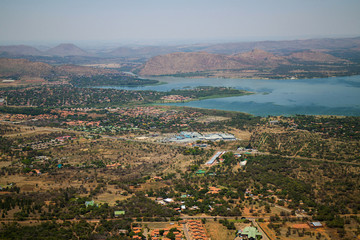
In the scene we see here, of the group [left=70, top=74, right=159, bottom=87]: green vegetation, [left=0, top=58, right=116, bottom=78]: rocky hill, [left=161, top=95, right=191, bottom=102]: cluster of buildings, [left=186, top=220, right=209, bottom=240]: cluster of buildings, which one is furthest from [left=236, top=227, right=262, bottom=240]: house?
[left=0, top=58, right=116, bottom=78]: rocky hill

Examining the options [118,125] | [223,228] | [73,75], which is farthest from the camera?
[73,75]

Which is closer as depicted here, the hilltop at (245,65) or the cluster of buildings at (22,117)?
the cluster of buildings at (22,117)

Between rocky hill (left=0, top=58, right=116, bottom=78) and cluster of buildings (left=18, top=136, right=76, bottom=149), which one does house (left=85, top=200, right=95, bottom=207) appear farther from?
rocky hill (left=0, top=58, right=116, bottom=78)

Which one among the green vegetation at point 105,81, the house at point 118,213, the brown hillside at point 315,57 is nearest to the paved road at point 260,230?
the house at point 118,213

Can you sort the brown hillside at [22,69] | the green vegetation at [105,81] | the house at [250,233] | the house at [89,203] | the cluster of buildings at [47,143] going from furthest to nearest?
the brown hillside at [22,69], the green vegetation at [105,81], the cluster of buildings at [47,143], the house at [89,203], the house at [250,233]

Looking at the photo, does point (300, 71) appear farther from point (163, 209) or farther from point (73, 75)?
point (163, 209)

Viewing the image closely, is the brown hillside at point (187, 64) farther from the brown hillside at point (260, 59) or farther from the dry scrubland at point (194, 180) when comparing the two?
the dry scrubland at point (194, 180)

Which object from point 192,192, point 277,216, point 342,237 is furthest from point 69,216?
point 342,237
